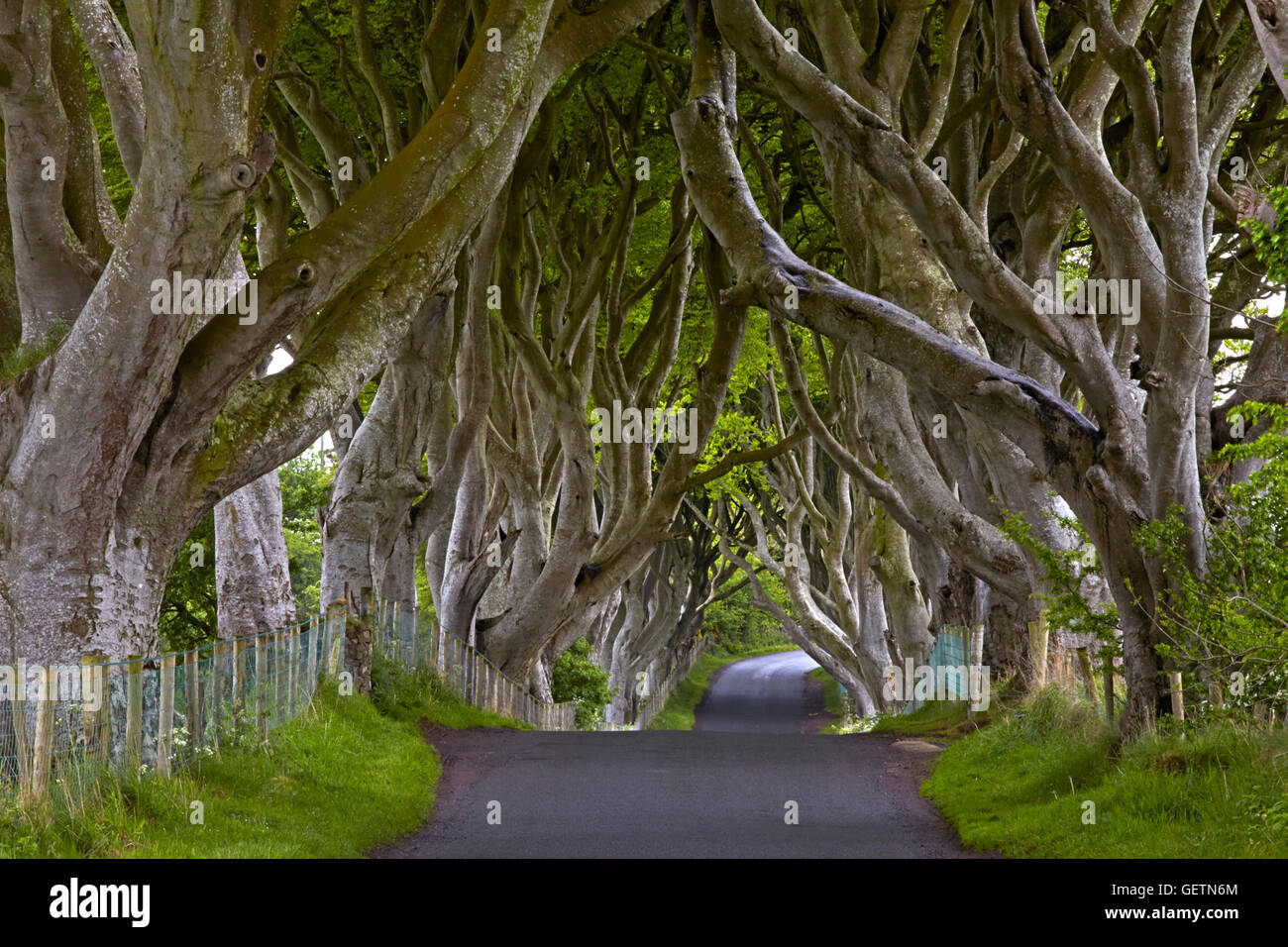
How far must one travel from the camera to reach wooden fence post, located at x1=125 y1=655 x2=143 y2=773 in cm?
795

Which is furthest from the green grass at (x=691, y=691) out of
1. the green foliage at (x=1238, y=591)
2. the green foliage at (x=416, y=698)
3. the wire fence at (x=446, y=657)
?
the green foliage at (x=1238, y=591)

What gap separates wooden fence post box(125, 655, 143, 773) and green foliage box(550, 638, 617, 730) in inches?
671

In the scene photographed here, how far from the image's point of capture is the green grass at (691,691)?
124ft

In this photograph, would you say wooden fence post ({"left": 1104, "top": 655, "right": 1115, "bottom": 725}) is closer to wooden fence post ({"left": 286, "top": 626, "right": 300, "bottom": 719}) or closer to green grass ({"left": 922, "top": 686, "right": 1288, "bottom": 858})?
green grass ({"left": 922, "top": 686, "right": 1288, "bottom": 858})

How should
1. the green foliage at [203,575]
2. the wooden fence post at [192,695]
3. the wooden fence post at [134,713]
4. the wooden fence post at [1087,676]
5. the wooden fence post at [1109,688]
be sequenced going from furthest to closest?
the green foliage at [203,575]
the wooden fence post at [1087,676]
the wooden fence post at [1109,688]
the wooden fence post at [192,695]
the wooden fence post at [134,713]

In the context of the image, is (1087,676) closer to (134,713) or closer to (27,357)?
(134,713)

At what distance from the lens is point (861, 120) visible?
9.88m

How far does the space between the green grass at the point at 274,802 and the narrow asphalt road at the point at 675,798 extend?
0.37 m

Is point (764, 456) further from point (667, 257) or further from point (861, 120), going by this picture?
point (861, 120)

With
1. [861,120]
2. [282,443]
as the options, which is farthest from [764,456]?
[282,443]

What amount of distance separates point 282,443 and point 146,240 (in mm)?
1914

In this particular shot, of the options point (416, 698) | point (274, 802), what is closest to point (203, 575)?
point (416, 698)

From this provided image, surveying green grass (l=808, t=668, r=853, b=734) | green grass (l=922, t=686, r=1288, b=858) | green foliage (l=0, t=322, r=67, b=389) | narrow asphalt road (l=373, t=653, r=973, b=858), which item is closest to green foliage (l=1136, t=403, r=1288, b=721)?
green grass (l=922, t=686, r=1288, b=858)

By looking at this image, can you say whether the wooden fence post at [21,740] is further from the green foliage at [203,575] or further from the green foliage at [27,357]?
the green foliage at [203,575]
